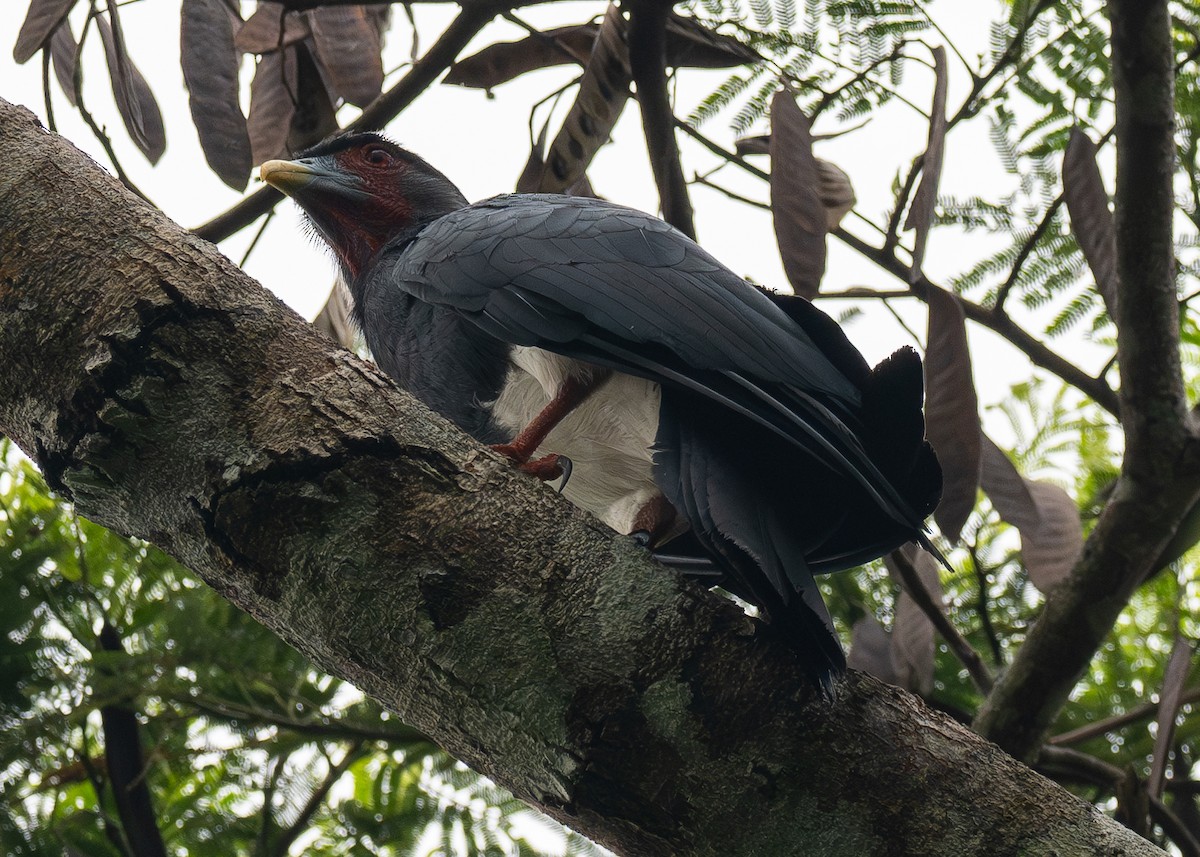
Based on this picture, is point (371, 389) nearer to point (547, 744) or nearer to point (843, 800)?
point (547, 744)

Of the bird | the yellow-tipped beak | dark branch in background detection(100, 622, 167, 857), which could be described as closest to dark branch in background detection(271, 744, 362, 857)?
dark branch in background detection(100, 622, 167, 857)

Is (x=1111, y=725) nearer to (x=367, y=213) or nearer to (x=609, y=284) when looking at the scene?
(x=609, y=284)

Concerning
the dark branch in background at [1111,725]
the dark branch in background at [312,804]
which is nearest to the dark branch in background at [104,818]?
the dark branch in background at [312,804]

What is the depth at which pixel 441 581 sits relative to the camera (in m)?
1.98

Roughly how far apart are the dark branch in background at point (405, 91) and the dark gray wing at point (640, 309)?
3.07 feet

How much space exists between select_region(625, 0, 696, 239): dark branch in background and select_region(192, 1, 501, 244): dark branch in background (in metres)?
0.50

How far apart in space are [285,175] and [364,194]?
1.23ft

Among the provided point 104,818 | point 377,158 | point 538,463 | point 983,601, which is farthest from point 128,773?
point 983,601

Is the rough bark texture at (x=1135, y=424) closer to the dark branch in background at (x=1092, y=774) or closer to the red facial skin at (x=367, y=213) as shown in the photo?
the dark branch in background at (x=1092, y=774)

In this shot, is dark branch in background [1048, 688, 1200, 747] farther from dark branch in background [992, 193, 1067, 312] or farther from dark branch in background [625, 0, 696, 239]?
dark branch in background [625, 0, 696, 239]

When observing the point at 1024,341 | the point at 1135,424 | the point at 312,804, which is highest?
the point at 1024,341

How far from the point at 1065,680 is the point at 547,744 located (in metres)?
2.18

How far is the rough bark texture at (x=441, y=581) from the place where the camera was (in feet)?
6.17

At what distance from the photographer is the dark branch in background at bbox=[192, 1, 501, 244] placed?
4.06 m
